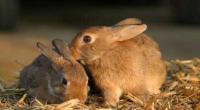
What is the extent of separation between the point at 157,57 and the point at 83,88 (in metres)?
0.74

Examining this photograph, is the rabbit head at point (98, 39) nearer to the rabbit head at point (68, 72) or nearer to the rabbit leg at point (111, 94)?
the rabbit head at point (68, 72)

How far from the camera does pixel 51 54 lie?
480 cm

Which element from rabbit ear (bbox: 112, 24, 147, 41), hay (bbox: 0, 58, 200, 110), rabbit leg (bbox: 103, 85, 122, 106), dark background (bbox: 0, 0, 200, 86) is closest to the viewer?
hay (bbox: 0, 58, 200, 110)

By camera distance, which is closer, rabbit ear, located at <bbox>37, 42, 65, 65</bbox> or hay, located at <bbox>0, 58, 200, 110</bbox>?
hay, located at <bbox>0, 58, 200, 110</bbox>

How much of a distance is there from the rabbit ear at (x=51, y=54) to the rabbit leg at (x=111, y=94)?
0.36 metres

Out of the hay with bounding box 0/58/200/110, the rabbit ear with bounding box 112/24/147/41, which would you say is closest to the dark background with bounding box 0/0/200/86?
the hay with bounding box 0/58/200/110

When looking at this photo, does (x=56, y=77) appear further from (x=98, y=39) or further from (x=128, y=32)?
(x=128, y=32)

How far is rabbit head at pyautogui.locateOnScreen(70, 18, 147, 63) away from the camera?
4.79 m

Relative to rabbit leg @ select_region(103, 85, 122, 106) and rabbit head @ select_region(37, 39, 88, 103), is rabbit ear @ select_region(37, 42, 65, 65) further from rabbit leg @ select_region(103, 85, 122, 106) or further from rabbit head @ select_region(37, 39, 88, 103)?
rabbit leg @ select_region(103, 85, 122, 106)

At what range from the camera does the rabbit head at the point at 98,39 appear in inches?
189

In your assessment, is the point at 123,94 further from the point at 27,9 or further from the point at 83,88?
the point at 27,9

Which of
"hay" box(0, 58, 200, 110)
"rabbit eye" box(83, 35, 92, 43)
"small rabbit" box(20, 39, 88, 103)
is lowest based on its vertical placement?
"hay" box(0, 58, 200, 110)

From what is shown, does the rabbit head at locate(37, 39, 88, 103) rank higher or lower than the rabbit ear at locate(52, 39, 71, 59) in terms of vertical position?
lower

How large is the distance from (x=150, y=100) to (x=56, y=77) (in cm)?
64
